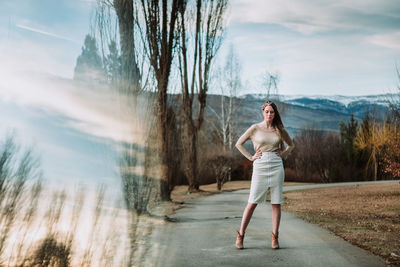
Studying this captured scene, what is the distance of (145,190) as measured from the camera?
352 inches

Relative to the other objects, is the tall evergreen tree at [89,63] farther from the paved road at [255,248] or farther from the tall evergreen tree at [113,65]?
the paved road at [255,248]

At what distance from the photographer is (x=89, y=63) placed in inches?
210

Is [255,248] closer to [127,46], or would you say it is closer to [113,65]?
[113,65]

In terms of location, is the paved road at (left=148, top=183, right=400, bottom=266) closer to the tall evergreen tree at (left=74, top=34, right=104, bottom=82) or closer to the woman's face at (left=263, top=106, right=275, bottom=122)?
the woman's face at (left=263, top=106, right=275, bottom=122)

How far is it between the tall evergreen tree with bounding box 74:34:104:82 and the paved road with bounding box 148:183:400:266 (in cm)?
244

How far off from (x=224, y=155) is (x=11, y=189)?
23.6 m

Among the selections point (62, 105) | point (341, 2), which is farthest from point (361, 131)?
point (62, 105)

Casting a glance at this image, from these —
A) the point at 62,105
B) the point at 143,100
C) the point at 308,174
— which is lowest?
the point at 308,174

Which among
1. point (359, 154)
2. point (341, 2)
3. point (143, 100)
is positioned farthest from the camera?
point (359, 154)

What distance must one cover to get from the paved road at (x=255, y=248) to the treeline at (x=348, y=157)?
27.7 metres

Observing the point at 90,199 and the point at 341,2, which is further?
the point at 341,2

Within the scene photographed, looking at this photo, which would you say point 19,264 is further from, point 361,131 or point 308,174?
point 308,174

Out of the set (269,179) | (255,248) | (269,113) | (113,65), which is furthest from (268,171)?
(113,65)

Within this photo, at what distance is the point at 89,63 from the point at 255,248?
3354 millimetres
